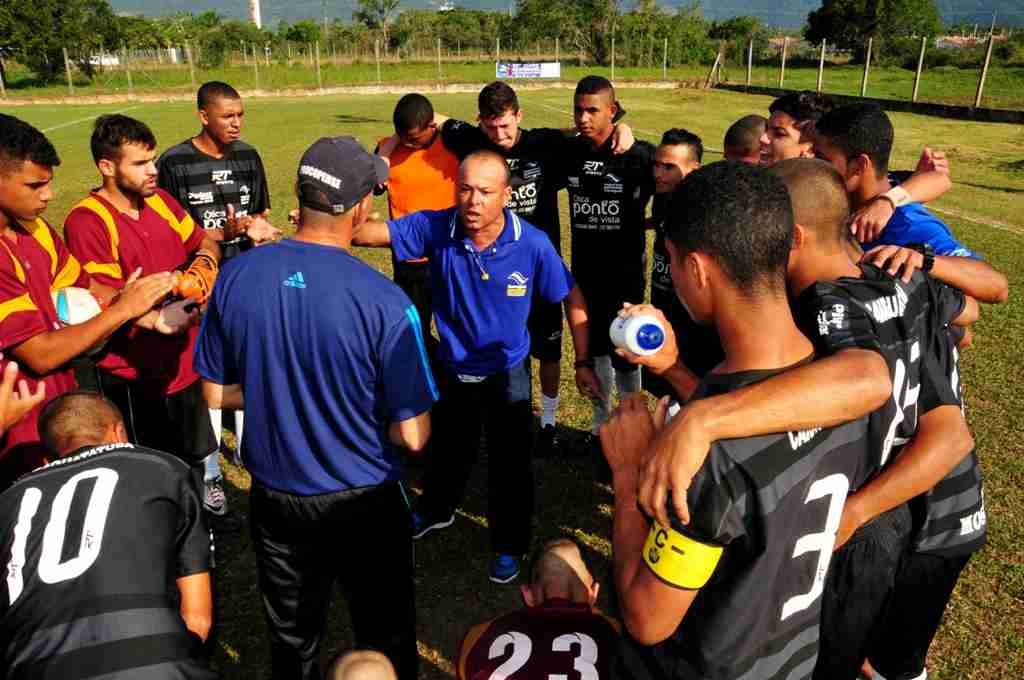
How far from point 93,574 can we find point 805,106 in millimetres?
5399

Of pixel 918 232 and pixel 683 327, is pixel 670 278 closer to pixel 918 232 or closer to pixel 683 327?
pixel 683 327

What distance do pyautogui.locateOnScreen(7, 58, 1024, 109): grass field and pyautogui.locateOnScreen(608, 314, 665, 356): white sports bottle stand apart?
1628 inches

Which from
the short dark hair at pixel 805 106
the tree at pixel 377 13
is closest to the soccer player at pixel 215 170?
the short dark hair at pixel 805 106

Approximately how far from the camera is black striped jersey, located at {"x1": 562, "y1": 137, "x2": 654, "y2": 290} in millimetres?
6434

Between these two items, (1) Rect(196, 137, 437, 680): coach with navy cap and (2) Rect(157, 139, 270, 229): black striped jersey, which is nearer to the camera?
(1) Rect(196, 137, 437, 680): coach with navy cap

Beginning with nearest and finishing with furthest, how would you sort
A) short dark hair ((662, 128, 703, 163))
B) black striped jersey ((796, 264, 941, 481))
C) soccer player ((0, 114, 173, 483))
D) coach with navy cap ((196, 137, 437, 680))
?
1. black striped jersey ((796, 264, 941, 481))
2. coach with navy cap ((196, 137, 437, 680))
3. soccer player ((0, 114, 173, 483))
4. short dark hair ((662, 128, 703, 163))

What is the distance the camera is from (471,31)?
9594cm

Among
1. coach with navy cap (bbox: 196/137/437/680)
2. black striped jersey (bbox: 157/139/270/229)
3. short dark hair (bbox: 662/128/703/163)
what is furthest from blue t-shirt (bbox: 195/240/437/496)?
black striped jersey (bbox: 157/139/270/229)

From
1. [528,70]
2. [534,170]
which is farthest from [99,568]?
[528,70]

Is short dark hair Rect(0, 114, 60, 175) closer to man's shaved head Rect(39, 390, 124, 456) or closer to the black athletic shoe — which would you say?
man's shaved head Rect(39, 390, 124, 456)

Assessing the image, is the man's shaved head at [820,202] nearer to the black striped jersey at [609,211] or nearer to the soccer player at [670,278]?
the soccer player at [670,278]

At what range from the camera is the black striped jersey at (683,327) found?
5016 millimetres

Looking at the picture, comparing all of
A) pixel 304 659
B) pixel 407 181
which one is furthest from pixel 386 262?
pixel 304 659

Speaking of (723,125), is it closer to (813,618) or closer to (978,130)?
(978,130)
